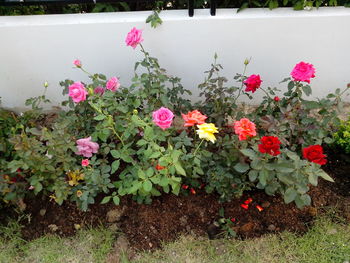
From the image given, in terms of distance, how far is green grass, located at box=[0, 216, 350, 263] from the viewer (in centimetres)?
210

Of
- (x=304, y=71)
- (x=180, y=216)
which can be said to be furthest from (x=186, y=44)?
A: (x=180, y=216)

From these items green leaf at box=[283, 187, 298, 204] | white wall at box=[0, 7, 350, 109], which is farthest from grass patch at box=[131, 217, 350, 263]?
white wall at box=[0, 7, 350, 109]

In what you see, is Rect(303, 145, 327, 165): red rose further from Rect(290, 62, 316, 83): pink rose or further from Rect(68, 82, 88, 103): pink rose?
Rect(68, 82, 88, 103): pink rose

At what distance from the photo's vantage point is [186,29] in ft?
8.04

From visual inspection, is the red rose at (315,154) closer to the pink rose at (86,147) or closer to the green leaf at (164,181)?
the green leaf at (164,181)

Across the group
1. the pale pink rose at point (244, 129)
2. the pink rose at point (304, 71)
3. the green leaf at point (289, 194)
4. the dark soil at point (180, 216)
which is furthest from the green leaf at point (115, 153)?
the pink rose at point (304, 71)

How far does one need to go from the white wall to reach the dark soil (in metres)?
0.94

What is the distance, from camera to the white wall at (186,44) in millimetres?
2418

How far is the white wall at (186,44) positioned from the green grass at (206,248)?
1175 mm

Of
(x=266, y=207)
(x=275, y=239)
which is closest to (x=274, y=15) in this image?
(x=266, y=207)

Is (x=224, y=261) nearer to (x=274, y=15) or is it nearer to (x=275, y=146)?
(x=275, y=146)

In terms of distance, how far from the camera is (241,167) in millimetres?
1962

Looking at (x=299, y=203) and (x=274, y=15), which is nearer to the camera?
(x=299, y=203)

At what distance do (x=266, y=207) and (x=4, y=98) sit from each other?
2227 mm
